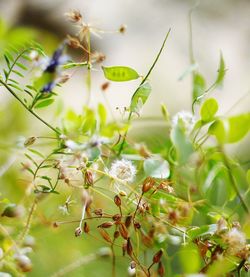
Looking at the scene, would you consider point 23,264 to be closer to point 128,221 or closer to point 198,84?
point 128,221

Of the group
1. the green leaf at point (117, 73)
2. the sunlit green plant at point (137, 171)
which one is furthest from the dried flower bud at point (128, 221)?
the green leaf at point (117, 73)

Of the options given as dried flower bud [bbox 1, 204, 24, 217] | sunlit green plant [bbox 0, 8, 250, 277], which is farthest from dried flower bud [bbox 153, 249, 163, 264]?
dried flower bud [bbox 1, 204, 24, 217]

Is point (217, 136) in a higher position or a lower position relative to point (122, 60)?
higher

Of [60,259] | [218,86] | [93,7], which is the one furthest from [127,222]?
[93,7]

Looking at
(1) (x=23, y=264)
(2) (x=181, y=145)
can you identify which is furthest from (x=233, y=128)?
(1) (x=23, y=264)

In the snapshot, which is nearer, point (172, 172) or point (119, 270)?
point (172, 172)

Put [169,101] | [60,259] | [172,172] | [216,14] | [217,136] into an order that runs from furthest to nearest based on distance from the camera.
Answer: [216,14] → [169,101] → [60,259] → [172,172] → [217,136]

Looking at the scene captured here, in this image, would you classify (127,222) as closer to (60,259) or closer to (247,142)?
(60,259)

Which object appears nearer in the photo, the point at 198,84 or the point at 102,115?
the point at 102,115

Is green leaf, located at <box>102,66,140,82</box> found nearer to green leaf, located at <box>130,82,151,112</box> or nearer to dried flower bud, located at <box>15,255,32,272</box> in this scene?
green leaf, located at <box>130,82,151,112</box>
